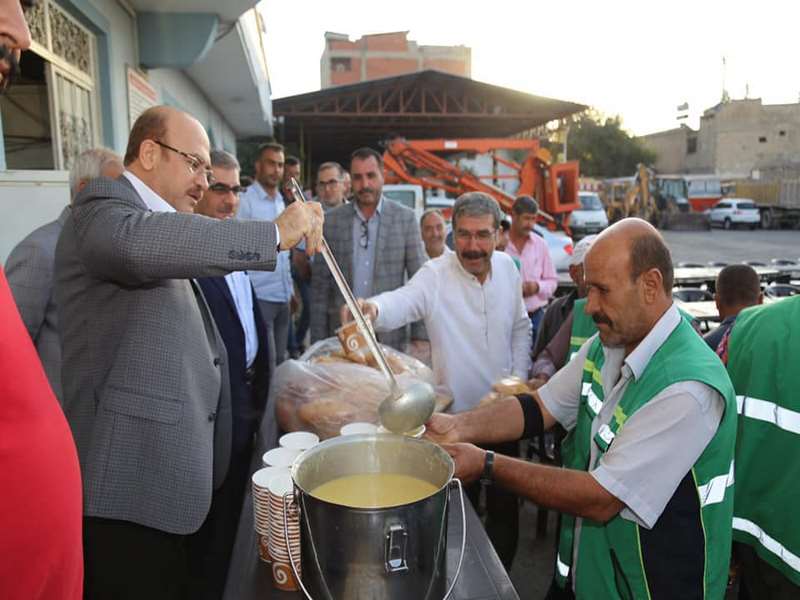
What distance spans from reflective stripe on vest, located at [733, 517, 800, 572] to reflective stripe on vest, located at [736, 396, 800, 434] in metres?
0.34

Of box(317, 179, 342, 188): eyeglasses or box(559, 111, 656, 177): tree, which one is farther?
box(559, 111, 656, 177): tree

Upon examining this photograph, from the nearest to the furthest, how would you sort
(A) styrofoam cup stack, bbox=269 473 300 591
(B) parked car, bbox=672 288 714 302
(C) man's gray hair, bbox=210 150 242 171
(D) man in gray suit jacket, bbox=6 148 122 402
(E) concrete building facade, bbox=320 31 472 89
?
(A) styrofoam cup stack, bbox=269 473 300 591
(D) man in gray suit jacket, bbox=6 148 122 402
(C) man's gray hair, bbox=210 150 242 171
(B) parked car, bbox=672 288 714 302
(E) concrete building facade, bbox=320 31 472 89

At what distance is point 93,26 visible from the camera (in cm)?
429

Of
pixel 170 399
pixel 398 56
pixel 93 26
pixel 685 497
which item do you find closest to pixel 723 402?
pixel 685 497

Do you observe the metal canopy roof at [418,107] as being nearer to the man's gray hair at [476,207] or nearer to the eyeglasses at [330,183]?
the eyeglasses at [330,183]

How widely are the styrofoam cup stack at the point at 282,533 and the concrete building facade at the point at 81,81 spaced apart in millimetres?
2140

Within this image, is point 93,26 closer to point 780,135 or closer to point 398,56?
point 398,56

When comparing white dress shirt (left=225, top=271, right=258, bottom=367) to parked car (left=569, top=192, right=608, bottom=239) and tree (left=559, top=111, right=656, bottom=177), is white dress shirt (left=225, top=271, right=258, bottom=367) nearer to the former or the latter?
parked car (left=569, top=192, right=608, bottom=239)

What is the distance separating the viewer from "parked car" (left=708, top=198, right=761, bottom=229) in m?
27.4

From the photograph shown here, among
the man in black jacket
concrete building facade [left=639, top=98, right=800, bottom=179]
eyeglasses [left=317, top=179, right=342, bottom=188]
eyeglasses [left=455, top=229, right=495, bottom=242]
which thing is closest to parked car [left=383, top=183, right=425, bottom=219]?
eyeglasses [left=317, top=179, right=342, bottom=188]

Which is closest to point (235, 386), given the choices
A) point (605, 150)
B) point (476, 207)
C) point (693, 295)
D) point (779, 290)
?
point (476, 207)

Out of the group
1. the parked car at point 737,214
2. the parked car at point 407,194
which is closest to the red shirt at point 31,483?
the parked car at point 407,194

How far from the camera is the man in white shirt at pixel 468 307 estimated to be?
2.66m

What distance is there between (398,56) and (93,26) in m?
46.6
